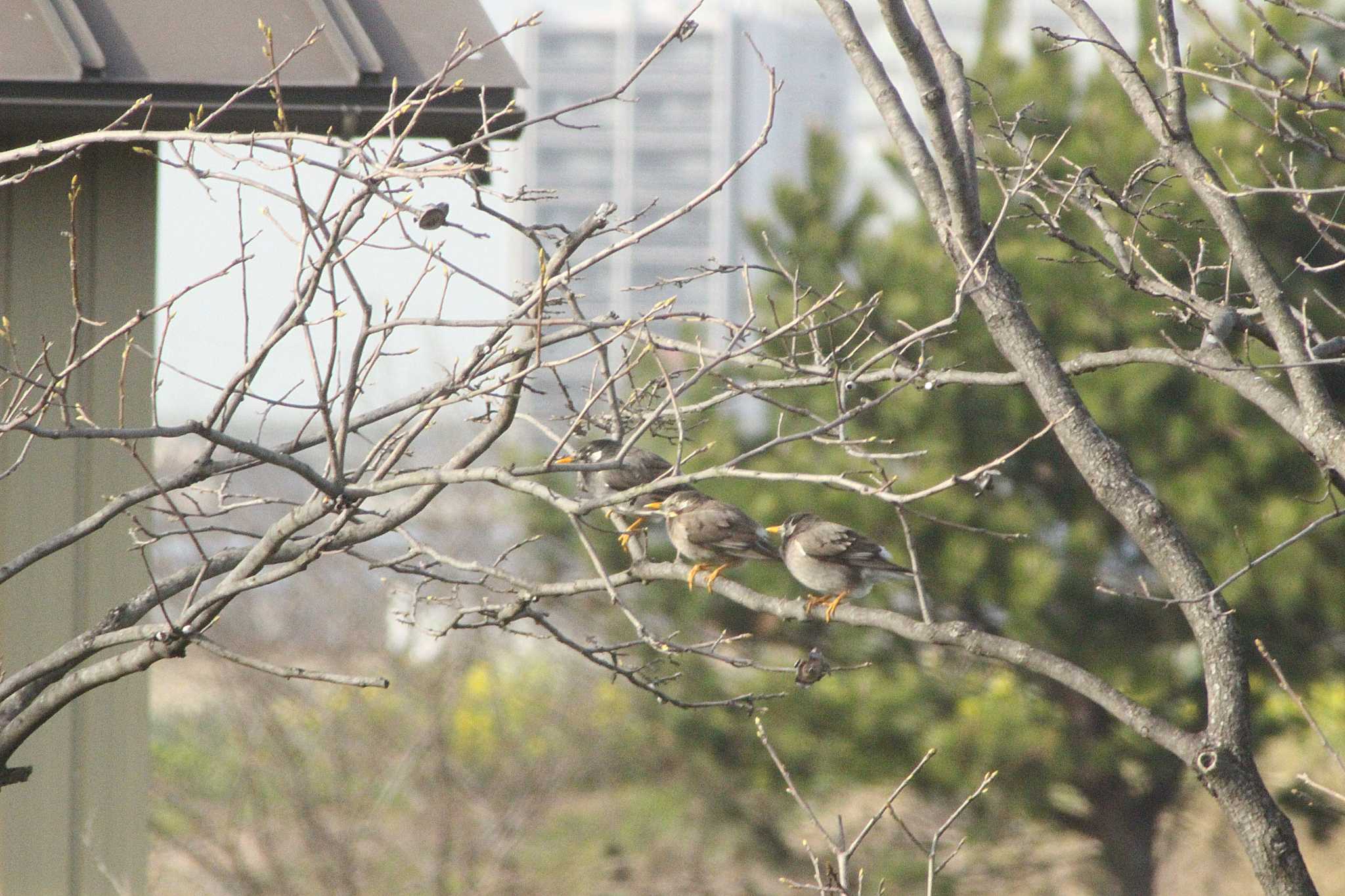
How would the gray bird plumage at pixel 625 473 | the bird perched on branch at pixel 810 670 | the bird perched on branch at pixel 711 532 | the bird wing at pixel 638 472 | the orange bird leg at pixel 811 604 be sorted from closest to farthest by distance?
the bird perched on branch at pixel 810 670 → the orange bird leg at pixel 811 604 → the gray bird plumage at pixel 625 473 → the bird wing at pixel 638 472 → the bird perched on branch at pixel 711 532

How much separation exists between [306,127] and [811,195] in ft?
21.2

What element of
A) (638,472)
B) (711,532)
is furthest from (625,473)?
(711,532)

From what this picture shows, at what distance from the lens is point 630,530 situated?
4008mm

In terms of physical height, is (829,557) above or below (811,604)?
above

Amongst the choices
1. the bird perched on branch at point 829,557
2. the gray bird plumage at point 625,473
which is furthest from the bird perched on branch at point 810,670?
the bird perched on branch at point 829,557

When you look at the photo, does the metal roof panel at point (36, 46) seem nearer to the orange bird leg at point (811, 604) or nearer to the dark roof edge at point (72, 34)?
the dark roof edge at point (72, 34)

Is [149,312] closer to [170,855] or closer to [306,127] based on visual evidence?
[306,127]

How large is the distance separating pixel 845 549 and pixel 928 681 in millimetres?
5428

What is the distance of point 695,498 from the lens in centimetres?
459

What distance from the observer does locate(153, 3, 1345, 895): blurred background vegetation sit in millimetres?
8773

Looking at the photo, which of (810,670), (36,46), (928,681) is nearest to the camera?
(810,670)

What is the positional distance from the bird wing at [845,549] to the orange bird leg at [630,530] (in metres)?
0.58

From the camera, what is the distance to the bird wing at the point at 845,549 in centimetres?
461

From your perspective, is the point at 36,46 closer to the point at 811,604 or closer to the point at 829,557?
the point at 811,604
